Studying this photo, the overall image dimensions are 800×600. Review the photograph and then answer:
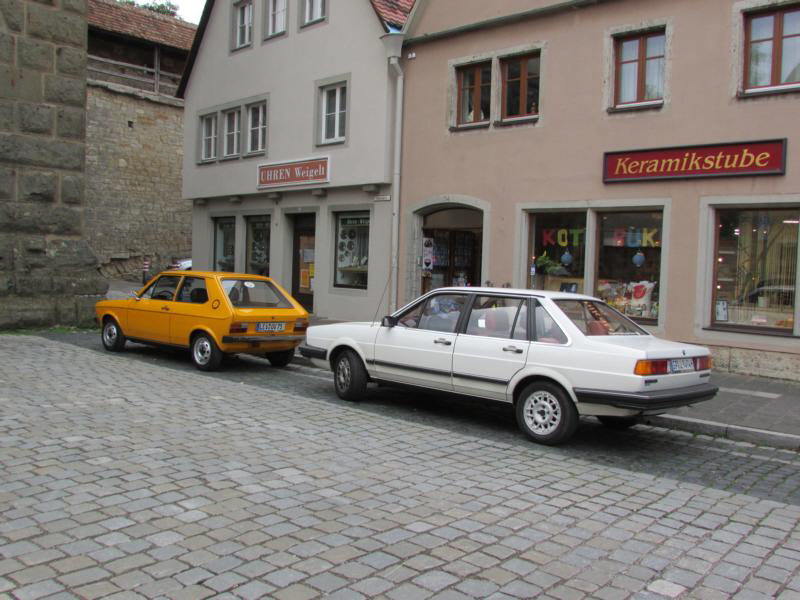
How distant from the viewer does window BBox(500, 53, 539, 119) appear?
14.3m

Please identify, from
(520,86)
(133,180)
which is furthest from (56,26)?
(133,180)

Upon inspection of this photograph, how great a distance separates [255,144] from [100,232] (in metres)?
13.3

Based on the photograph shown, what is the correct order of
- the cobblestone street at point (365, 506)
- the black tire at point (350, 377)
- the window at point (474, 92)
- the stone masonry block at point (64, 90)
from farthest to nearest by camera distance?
the window at point (474, 92), the stone masonry block at point (64, 90), the black tire at point (350, 377), the cobblestone street at point (365, 506)

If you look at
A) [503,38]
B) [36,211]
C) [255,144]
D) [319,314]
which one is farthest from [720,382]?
[255,144]

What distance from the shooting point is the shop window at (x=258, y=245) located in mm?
21234

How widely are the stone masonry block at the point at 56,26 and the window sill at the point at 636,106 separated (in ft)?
35.2

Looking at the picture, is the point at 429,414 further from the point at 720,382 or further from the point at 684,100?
the point at 684,100

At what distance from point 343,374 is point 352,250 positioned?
31.5 ft

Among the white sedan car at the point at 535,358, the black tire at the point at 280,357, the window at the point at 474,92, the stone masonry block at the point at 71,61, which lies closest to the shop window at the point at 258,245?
the stone masonry block at the point at 71,61

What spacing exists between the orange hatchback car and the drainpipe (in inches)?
211

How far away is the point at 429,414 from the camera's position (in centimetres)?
852

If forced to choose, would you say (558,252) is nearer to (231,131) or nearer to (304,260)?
(304,260)

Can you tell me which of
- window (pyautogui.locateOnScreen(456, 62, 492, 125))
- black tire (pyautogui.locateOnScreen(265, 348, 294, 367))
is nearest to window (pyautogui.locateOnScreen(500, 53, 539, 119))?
window (pyautogui.locateOnScreen(456, 62, 492, 125))

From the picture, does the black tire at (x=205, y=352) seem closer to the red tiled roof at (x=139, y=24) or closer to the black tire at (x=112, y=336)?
the black tire at (x=112, y=336)
